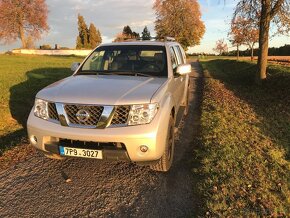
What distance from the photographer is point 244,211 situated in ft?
12.6

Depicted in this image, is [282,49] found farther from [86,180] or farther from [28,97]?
[86,180]

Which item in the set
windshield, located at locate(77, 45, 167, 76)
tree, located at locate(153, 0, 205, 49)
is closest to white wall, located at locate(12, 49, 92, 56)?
tree, located at locate(153, 0, 205, 49)

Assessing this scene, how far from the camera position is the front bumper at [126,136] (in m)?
3.99

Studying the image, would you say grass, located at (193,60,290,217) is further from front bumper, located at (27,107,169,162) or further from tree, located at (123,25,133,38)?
tree, located at (123,25,133,38)

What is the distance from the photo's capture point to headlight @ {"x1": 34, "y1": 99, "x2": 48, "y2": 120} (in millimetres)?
4465

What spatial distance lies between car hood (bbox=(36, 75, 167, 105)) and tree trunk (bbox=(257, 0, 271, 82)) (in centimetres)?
1055

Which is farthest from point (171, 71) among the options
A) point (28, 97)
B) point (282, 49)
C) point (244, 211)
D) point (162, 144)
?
point (282, 49)

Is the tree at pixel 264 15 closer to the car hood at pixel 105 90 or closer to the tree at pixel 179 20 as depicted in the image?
the car hood at pixel 105 90

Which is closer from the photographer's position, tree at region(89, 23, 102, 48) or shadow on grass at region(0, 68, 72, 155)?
shadow on grass at region(0, 68, 72, 155)

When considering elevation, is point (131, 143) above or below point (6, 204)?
above

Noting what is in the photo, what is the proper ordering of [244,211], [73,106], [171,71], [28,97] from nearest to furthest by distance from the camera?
[244,211] < [73,106] < [171,71] < [28,97]

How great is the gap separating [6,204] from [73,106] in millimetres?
1517

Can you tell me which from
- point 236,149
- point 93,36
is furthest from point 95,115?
point 93,36

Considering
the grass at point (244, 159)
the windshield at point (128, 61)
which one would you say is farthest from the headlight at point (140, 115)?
the windshield at point (128, 61)
